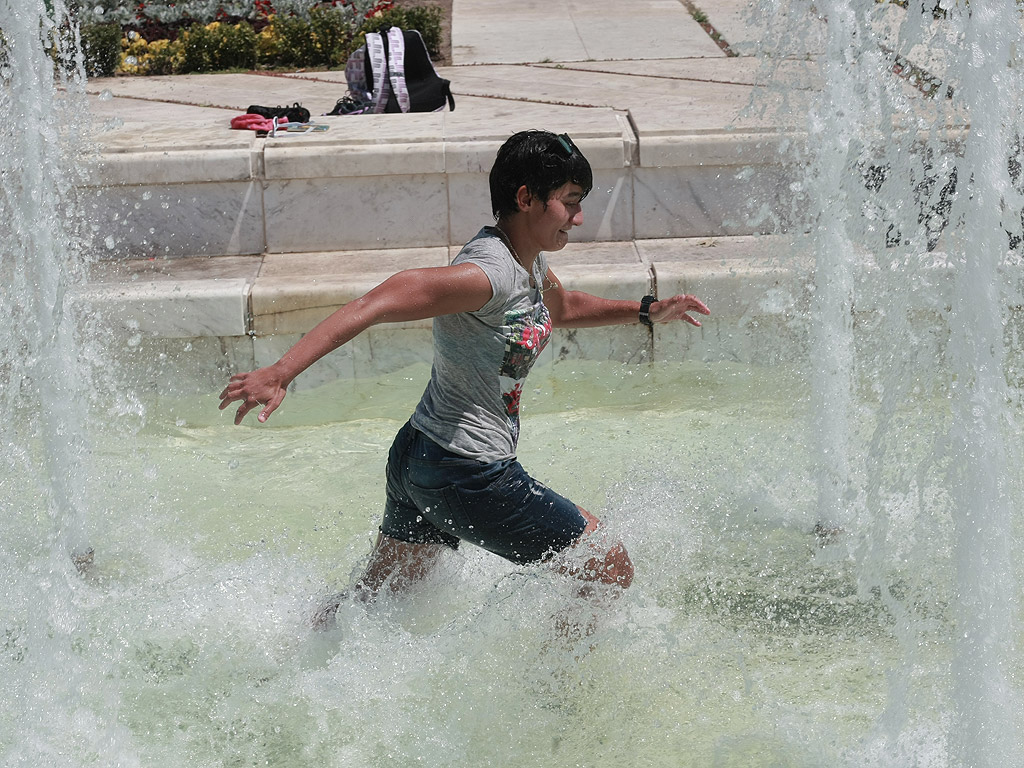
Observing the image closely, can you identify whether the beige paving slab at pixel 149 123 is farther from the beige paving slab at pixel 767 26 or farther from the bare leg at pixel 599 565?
the bare leg at pixel 599 565

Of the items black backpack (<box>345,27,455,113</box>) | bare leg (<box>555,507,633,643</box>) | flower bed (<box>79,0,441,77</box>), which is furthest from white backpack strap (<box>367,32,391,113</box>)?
bare leg (<box>555,507,633,643</box>)

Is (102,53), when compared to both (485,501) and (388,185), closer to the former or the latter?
(388,185)

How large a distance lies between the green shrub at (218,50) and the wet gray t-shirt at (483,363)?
6982 mm

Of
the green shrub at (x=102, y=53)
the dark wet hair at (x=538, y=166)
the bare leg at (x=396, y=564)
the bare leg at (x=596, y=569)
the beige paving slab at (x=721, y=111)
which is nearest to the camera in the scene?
the dark wet hair at (x=538, y=166)

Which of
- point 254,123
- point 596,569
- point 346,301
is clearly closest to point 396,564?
point 596,569

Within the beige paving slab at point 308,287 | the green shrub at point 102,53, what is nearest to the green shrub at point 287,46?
the green shrub at point 102,53

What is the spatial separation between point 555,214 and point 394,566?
1.05 metres

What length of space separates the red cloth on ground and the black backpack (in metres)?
0.82

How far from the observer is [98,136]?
611 cm

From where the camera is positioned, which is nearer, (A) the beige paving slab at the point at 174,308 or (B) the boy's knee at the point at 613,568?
(B) the boy's knee at the point at 613,568

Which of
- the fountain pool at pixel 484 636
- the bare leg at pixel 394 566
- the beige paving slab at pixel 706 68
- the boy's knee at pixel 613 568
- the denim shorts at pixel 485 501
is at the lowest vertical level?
the fountain pool at pixel 484 636

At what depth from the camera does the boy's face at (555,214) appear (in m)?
2.85

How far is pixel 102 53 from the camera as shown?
901 cm

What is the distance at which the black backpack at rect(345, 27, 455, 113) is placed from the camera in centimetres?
692
